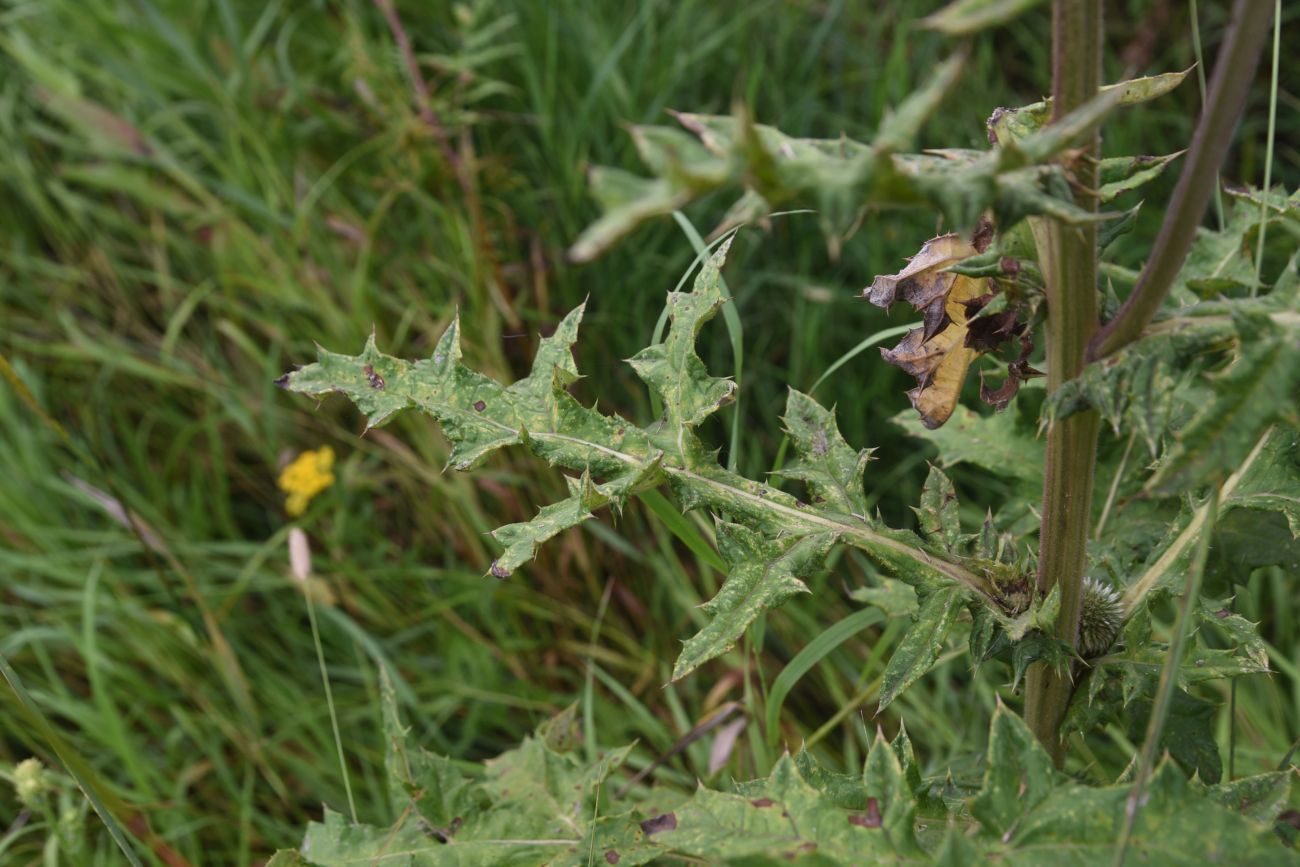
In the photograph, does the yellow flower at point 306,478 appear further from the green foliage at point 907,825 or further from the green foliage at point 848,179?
the green foliage at point 848,179

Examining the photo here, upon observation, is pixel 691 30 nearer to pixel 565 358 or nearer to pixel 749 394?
pixel 749 394

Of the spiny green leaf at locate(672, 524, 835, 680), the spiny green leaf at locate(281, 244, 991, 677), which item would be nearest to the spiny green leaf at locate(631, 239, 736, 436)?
the spiny green leaf at locate(281, 244, 991, 677)

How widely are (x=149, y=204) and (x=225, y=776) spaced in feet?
4.92

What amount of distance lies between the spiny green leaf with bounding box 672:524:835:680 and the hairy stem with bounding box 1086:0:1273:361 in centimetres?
35

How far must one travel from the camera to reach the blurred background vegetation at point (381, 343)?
209cm

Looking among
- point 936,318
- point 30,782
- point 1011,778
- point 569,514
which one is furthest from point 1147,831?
point 30,782

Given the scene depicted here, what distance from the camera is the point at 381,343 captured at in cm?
244

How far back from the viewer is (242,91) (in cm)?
268

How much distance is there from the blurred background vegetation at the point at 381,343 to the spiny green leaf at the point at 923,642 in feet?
2.40

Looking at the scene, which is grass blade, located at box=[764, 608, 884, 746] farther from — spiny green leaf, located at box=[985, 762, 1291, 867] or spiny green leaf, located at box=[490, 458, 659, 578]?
spiny green leaf, located at box=[985, 762, 1291, 867]

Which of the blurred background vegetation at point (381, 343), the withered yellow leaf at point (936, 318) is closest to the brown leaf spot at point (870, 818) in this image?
the withered yellow leaf at point (936, 318)

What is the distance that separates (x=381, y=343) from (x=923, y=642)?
1638 millimetres

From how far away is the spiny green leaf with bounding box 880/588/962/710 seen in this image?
1.07 metres

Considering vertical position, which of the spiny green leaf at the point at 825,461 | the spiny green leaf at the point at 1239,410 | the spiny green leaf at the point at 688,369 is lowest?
the spiny green leaf at the point at 825,461
